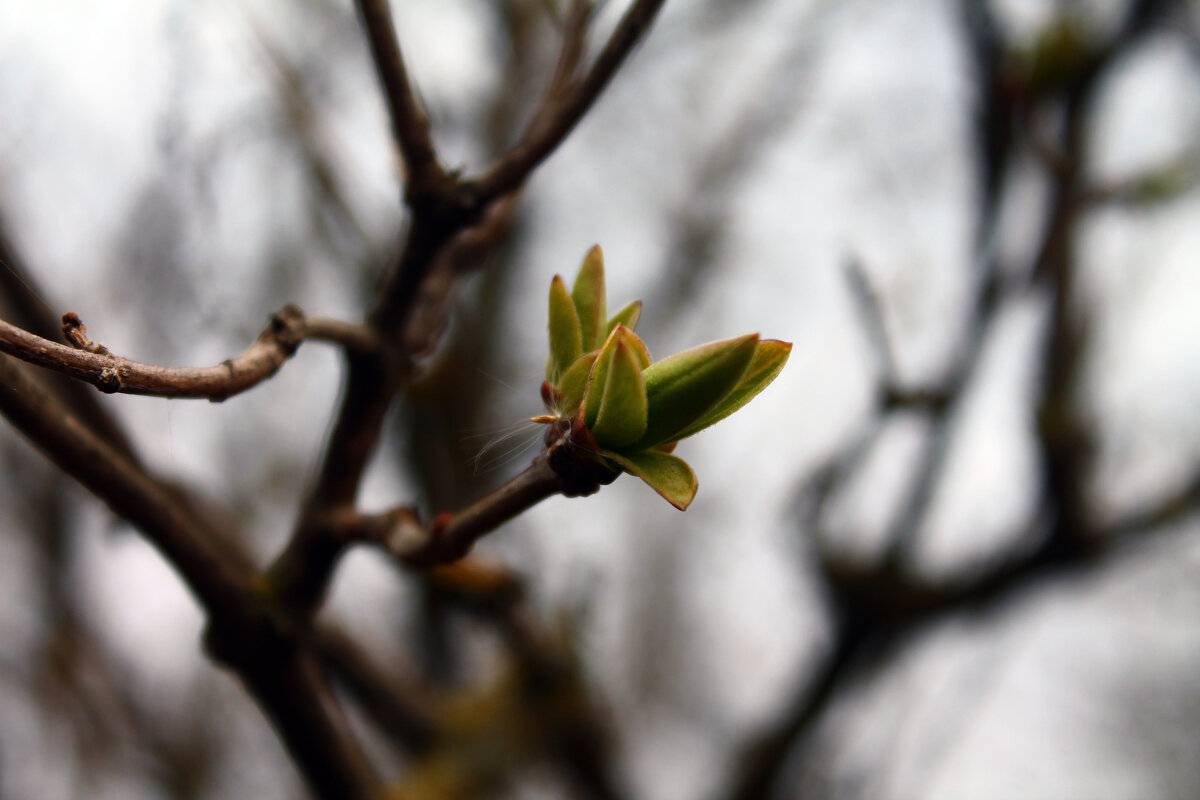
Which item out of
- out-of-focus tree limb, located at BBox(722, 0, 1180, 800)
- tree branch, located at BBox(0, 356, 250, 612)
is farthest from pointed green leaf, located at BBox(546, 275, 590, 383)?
out-of-focus tree limb, located at BBox(722, 0, 1180, 800)

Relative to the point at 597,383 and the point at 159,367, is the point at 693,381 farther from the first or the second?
the point at 159,367

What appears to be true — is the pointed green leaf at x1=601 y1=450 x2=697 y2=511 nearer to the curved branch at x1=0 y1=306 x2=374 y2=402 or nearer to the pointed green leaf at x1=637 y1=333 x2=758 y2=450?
the pointed green leaf at x1=637 y1=333 x2=758 y2=450

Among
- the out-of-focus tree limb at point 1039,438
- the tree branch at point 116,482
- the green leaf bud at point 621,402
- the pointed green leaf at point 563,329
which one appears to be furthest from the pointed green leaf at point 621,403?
the out-of-focus tree limb at point 1039,438

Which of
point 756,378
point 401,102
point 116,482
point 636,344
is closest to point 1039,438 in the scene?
point 756,378

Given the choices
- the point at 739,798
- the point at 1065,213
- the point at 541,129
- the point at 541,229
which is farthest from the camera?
the point at 541,229

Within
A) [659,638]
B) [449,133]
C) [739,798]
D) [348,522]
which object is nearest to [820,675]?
[739,798]

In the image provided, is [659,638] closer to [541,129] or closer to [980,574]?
[980,574]
